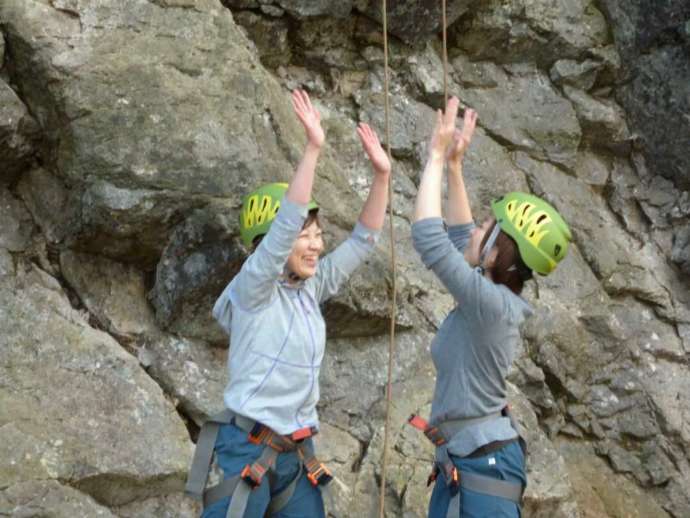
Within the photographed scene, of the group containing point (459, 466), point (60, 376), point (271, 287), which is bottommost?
point (60, 376)

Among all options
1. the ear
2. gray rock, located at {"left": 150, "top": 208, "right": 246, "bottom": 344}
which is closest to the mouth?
the ear

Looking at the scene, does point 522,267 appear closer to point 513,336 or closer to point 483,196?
point 513,336

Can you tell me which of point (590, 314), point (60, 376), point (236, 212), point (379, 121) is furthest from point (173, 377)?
point (590, 314)

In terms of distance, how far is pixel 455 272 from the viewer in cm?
430

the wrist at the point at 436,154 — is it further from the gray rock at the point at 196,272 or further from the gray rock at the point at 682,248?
the gray rock at the point at 682,248

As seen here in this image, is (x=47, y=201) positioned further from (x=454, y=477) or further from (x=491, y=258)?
(x=454, y=477)

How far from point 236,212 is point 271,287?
6.20 feet

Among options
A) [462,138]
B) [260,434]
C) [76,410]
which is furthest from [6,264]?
[462,138]

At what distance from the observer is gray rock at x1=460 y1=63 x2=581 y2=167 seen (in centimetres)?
909

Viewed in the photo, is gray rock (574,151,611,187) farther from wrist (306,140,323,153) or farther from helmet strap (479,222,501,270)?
wrist (306,140,323,153)

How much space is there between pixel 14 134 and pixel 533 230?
12.0ft

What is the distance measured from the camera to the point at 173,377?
20.9 ft

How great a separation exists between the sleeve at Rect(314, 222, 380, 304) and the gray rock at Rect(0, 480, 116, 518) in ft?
6.55

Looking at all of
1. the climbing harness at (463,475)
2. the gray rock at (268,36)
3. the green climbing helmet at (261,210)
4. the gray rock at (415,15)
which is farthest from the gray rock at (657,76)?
the green climbing helmet at (261,210)
